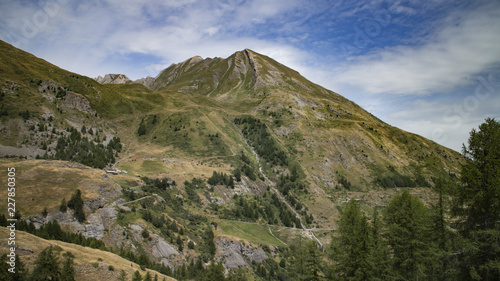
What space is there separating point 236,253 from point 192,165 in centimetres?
5296

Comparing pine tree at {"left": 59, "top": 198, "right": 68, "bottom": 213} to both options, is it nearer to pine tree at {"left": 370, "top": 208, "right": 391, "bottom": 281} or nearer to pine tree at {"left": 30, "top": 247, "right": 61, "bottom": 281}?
pine tree at {"left": 30, "top": 247, "right": 61, "bottom": 281}

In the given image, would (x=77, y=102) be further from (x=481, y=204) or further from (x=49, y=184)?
(x=481, y=204)

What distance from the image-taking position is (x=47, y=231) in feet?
151

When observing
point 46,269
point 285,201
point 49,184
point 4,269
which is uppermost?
point 49,184

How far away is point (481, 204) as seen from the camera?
71.0 ft

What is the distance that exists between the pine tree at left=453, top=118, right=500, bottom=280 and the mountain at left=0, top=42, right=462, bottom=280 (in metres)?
16.6

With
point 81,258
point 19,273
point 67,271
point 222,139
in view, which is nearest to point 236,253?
point 81,258

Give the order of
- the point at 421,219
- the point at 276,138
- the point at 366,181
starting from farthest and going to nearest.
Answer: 1. the point at 276,138
2. the point at 366,181
3. the point at 421,219

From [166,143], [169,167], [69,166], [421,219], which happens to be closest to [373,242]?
[421,219]

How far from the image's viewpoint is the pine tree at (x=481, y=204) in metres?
20.0

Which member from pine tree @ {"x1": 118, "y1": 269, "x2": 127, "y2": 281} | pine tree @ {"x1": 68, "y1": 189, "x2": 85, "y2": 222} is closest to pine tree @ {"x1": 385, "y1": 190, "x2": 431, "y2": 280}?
pine tree @ {"x1": 118, "y1": 269, "x2": 127, "y2": 281}

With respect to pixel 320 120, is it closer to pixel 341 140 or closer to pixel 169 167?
pixel 341 140

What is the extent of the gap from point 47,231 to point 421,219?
58.8 meters

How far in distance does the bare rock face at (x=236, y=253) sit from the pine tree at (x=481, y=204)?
57744 mm
